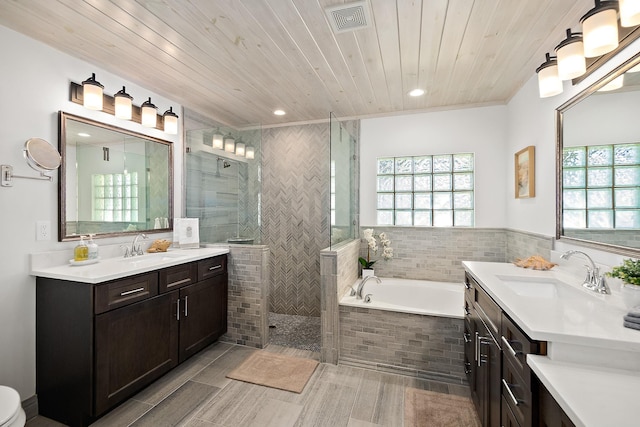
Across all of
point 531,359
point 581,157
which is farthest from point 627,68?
point 531,359

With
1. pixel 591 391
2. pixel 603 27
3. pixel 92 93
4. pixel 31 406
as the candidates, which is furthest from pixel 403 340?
pixel 92 93

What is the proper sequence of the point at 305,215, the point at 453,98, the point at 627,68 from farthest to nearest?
the point at 305,215 < the point at 453,98 < the point at 627,68


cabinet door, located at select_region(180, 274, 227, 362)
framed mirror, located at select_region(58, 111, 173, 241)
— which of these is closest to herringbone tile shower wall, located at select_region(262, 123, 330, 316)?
cabinet door, located at select_region(180, 274, 227, 362)

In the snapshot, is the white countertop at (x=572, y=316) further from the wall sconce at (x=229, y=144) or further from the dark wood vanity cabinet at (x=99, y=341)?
the wall sconce at (x=229, y=144)

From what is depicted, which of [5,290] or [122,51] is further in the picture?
[122,51]

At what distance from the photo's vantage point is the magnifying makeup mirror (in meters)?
1.75

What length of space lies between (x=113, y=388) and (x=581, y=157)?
3.28 metres

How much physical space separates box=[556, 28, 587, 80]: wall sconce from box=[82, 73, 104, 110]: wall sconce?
116 inches

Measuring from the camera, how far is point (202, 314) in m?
2.58

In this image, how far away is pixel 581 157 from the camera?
1.78 meters

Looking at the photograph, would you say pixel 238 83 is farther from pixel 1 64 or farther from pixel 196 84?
pixel 1 64

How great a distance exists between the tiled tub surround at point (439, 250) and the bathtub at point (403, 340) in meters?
0.63

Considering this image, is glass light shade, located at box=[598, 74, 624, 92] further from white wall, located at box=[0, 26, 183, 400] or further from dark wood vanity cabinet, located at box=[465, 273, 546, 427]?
white wall, located at box=[0, 26, 183, 400]

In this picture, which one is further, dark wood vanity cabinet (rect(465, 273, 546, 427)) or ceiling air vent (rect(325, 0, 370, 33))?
ceiling air vent (rect(325, 0, 370, 33))
